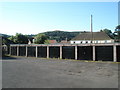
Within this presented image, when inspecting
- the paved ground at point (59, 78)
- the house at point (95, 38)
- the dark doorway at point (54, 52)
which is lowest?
the paved ground at point (59, 78)

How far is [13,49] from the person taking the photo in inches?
1438

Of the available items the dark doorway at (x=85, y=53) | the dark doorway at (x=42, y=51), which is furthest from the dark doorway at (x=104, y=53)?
the dark doorway at (x=42, y=51)

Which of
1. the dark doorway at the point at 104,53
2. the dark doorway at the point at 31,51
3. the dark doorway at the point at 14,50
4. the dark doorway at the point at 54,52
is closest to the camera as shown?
the dark doorway at the point at 104,53

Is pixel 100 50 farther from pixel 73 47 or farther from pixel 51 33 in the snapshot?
pixel 51 33

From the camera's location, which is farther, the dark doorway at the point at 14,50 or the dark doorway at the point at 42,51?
the dark doorway at the point at 14,50

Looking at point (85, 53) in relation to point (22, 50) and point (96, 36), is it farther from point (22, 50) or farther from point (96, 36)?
point (96, 36)

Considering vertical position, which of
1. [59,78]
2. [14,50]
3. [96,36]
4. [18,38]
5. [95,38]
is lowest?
[59,78]

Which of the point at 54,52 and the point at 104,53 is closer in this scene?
the point at 104,53

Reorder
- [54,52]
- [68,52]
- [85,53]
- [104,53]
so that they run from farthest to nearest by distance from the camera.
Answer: [54,52]
[68,52]
[85,53]
[104,53]

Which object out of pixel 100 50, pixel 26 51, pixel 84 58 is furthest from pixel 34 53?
pixel 100 50

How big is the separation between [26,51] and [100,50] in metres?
18.7

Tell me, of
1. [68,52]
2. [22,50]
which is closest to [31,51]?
[22,50]

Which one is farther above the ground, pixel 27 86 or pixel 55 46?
pixel 55 46

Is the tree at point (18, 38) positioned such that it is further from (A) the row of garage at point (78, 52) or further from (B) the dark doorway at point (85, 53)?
(B) the dark doorway at point (85, 53)
